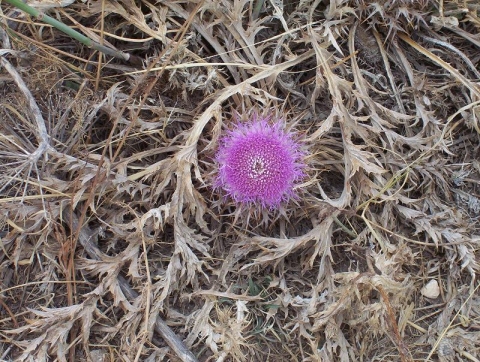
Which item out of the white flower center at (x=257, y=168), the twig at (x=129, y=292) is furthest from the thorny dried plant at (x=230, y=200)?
the white flower center at (x=257, y=168)

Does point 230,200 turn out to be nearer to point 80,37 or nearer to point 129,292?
point 129,292

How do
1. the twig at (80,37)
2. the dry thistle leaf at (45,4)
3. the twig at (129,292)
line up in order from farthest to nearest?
the twig at (129,292) < the dry thistle leaf at (45,4) < the twig at (80,37)

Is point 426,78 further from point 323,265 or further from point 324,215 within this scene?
point 323,265

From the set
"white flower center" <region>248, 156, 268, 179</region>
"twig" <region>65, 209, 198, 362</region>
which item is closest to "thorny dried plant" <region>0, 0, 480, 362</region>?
"twig" <region>65, 209, 198, 362</region>

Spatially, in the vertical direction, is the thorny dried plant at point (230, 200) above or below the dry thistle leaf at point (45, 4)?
below

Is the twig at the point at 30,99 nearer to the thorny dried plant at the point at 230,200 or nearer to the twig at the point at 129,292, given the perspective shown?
the thorny dried plant at the point at 230,200

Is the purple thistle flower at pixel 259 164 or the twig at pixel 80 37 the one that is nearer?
the twig at pixel 80 37

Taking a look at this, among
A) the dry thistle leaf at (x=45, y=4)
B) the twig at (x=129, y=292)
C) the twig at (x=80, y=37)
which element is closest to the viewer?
the twig at (x=80, y=37)

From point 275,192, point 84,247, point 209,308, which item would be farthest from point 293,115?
point 84,247
